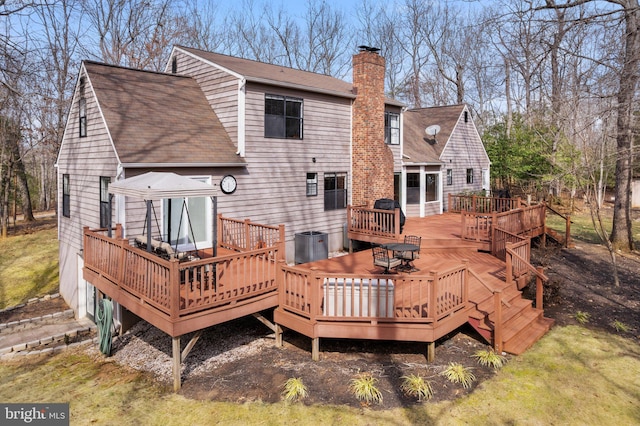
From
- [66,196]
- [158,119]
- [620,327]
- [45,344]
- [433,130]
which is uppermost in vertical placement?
[433,130]

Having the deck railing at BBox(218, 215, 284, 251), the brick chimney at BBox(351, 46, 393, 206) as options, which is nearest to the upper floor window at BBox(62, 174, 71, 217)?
the deck railing at BBox(218, 215, 284, 251)

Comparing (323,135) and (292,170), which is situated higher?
(323,135)

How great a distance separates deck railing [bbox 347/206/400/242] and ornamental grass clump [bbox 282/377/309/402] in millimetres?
6924

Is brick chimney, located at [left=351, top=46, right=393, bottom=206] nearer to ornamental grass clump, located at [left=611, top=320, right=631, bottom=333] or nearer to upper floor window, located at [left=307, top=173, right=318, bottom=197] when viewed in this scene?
upper floor window, located at [left=307, top=173, right=318, bottom=197]

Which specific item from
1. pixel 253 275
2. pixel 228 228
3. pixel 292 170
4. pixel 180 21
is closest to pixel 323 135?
pixel 292 170

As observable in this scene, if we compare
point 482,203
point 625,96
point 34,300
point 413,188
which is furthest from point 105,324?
point 625,96

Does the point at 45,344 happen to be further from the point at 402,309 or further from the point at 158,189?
the point at 402,309

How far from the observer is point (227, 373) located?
23.3ft

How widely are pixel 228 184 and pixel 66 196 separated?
19.8ft

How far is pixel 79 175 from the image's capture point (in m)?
12.4

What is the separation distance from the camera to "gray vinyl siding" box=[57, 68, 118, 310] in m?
10.9

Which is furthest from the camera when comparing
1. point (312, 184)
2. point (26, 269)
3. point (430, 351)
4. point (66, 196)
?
point (26, 269)

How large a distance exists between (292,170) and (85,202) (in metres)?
6.07

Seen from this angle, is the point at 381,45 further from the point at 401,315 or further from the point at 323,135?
the point at 401,315
